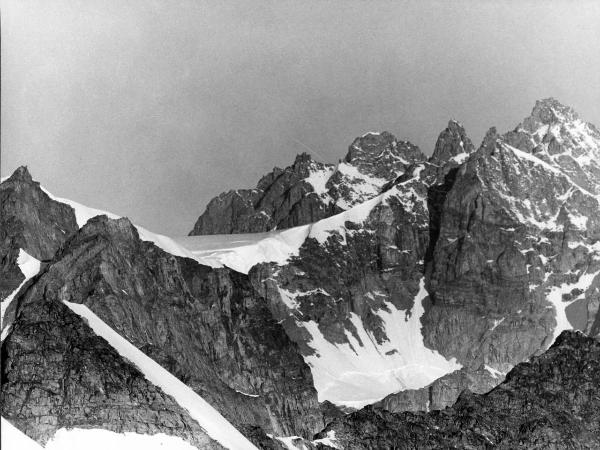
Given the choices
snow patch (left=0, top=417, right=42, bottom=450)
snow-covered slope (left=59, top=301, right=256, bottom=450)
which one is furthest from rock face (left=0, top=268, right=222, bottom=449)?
snow patch (left=0, top=417, right=42, bottom=450)

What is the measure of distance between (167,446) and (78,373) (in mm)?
13522

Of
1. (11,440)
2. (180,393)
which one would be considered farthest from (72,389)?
(11,440)

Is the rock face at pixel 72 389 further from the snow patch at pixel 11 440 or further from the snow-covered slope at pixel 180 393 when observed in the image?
the snow patch at pixel 11 440

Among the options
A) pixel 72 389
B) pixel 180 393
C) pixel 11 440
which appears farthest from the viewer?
pixel 180 393

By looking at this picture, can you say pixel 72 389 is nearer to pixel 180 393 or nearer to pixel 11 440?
pixel 180 393

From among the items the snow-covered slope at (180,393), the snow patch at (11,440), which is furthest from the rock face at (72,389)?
the snow patch at (11,440)

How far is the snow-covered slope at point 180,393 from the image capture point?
15938cm

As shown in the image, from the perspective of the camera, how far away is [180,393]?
169 metres

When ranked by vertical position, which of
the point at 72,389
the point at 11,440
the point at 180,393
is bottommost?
the point at 11,440

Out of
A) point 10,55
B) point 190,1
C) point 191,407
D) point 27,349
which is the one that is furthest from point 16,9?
point 191,407

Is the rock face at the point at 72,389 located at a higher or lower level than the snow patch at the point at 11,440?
higher

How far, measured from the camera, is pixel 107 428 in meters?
154

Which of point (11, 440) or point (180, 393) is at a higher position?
point (180, 393)

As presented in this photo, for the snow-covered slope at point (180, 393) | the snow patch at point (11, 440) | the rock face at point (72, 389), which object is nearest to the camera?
the snow patch at point (11, 440)
